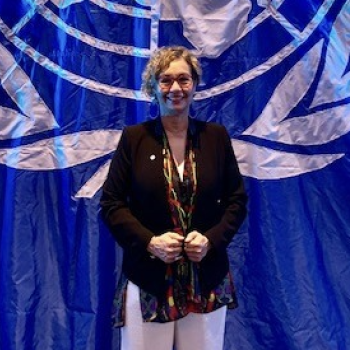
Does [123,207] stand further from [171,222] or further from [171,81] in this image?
[171,81]

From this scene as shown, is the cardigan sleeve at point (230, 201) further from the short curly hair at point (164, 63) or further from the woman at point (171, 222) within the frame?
the short curly hair at point (164, 63)

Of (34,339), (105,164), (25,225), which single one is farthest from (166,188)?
(34,339)

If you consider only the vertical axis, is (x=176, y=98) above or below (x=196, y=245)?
above

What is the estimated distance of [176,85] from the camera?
4.07ft

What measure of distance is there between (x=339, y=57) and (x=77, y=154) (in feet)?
3.17

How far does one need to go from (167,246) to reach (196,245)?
0.07m

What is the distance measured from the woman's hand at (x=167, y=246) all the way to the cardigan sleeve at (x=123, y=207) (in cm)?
2

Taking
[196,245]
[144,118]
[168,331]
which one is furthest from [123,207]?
[144,118]

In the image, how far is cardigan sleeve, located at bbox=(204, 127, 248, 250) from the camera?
1.25m

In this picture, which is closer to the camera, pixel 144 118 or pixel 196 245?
pixel 196 245

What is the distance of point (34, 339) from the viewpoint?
176 centimetres

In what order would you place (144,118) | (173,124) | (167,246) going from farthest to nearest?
(144,118)
(173,124)
(167,246)

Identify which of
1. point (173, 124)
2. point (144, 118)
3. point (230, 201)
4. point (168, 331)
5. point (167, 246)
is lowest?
point (168, 331)

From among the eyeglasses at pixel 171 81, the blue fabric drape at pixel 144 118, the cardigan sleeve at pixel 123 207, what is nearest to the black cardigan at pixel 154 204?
the cardigan sleeve at pixel 123 207
